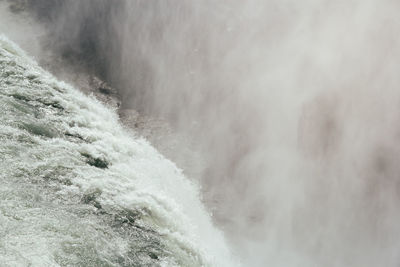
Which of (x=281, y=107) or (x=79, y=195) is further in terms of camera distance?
(x=281, y=107)

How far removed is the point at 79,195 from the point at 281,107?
8.05m

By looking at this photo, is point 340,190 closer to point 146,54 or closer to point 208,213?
→ point 208,213

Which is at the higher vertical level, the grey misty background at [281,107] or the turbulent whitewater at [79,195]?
the grey misty background at [281,107]

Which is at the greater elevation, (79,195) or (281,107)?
(281,107)

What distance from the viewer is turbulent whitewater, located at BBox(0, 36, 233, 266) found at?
20.3 ft

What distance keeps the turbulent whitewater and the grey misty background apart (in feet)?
6.97

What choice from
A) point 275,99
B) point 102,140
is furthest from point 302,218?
point 102,140

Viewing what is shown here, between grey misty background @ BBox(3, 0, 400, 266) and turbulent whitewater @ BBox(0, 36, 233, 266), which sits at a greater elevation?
grey misty background @ BBox(3, 0, 400, 266)

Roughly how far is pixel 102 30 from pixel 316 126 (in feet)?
31.5

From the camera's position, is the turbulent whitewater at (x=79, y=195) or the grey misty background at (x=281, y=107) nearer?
the turbulent whitewater at (x=79, y=195)

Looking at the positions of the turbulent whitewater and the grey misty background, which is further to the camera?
the grey misty background

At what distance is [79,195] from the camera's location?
24.2 ft

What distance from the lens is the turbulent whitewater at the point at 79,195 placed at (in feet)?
20.3

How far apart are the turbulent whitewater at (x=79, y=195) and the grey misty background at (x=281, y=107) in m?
2.13
